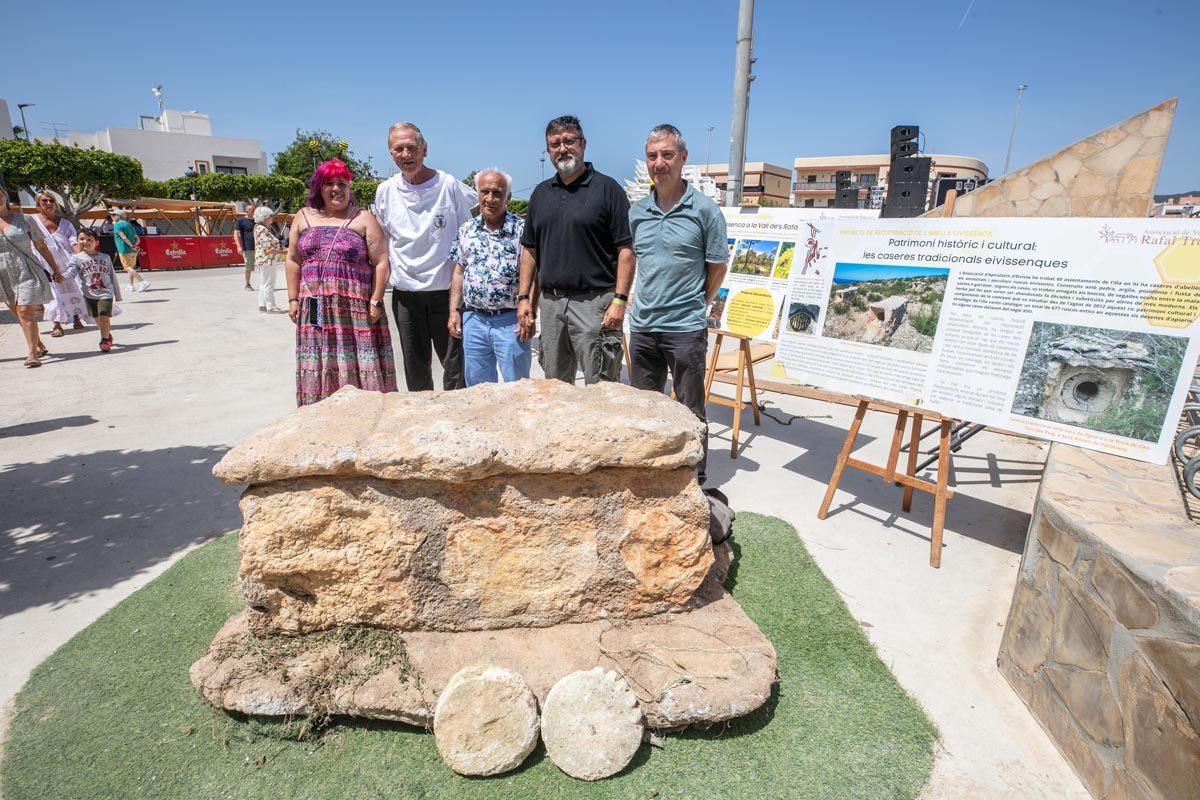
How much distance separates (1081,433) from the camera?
2.75m

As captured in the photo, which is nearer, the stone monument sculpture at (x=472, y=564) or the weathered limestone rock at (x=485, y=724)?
the weathered limestone rock at (x=485, y=724)

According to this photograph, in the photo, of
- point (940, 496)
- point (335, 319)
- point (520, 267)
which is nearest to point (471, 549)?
point (335, 319)

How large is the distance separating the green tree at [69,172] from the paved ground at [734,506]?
1894 centimetres

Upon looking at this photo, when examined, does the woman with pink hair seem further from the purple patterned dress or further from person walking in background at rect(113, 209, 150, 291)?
person walking in background at rect(113, 209, 150, 291)

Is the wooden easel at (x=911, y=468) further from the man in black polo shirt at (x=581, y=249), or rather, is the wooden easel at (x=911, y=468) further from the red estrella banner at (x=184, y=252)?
the red estrella banner at (x=184, y=252)

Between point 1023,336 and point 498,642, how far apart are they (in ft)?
9.03

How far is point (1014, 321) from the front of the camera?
2.87 m

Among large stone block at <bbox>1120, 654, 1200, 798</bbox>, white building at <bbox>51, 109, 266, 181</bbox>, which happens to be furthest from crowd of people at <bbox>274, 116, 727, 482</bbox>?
white building at <bbox>51, 109, 266, 181</bbox>

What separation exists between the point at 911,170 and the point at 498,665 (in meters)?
8.83

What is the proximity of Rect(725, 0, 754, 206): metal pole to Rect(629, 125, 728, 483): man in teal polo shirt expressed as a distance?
355 cm

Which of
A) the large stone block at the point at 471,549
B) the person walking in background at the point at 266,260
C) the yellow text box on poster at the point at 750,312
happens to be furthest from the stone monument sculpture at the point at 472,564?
the person walking in background at the point at 266,260

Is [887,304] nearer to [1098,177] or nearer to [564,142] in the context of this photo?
[564,142]

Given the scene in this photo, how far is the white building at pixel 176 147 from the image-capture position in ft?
132

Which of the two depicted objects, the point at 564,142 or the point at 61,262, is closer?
the point at 564,142
